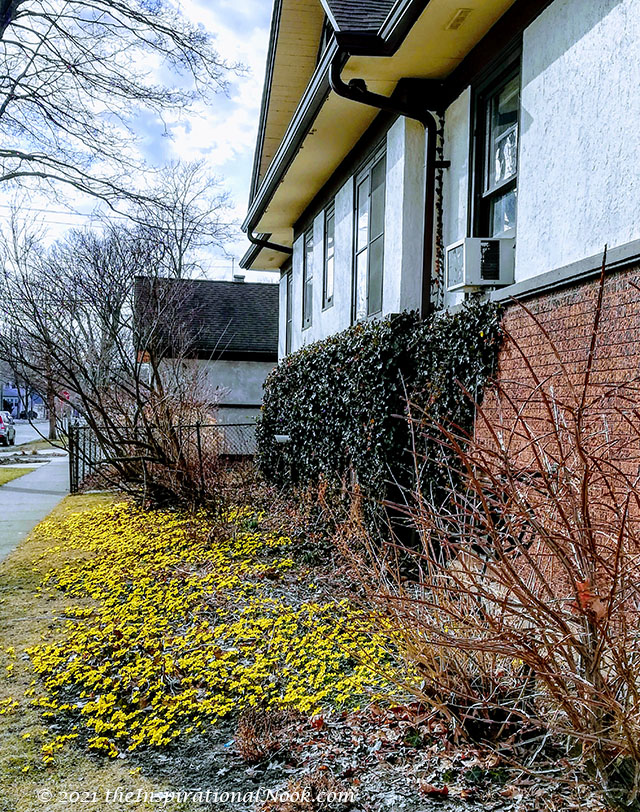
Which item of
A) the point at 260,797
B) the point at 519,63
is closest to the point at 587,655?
the point at 260,797

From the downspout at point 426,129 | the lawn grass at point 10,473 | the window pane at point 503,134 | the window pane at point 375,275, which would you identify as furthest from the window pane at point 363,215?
the lawn grass at point 10,473

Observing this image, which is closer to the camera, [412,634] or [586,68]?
[412,634]

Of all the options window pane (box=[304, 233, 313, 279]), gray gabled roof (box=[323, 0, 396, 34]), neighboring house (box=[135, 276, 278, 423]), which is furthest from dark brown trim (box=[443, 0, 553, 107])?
neighboring house (box=[135, 276, 278, 423])

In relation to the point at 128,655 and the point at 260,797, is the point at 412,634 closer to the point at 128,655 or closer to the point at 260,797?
the point at 260,797

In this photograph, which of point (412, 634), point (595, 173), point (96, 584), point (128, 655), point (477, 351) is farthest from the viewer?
point (96, 584)

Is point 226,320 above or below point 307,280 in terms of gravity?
above

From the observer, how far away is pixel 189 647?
4.85m

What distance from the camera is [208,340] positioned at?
22797 mm

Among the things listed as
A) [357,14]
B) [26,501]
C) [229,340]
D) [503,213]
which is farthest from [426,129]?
[229,340]

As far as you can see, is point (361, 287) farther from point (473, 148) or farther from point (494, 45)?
point (494, 45)

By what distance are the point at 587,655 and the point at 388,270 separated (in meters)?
5.64

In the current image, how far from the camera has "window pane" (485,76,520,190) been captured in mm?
5738

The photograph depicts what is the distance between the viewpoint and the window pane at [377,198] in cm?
834

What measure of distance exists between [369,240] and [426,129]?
204cm
